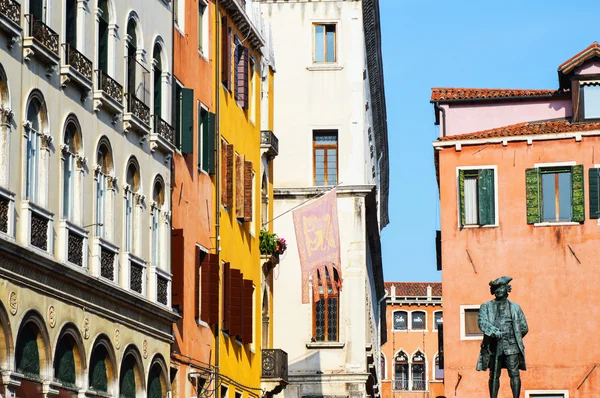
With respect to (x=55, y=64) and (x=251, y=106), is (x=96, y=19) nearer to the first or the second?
(x=55, y=64)

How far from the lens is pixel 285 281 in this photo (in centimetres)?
5738

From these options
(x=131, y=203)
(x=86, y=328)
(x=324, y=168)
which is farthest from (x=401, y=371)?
(x=86, y=328)

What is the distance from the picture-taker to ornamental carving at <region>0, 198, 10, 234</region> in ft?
77.7

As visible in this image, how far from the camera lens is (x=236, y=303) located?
4041 cm

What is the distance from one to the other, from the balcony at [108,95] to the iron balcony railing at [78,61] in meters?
0.47

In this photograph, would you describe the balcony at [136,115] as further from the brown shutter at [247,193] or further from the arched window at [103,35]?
the brown shutter at [247,193]

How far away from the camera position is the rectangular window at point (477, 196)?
51.3 meters

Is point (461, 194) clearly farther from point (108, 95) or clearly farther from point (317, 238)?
point (108, 95)

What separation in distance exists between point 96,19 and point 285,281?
28839 millimetres

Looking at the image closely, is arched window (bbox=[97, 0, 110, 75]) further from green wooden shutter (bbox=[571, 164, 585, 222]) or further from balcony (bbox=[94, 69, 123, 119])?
green wooden shutter (bbox=[571, 164, 585, 222])

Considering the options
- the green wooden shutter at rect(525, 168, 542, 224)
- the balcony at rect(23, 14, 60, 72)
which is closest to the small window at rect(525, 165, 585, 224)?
the green wooden shutter at rect(525, 168, 542, 224)

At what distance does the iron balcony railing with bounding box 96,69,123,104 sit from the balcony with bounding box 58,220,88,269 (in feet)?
10.5

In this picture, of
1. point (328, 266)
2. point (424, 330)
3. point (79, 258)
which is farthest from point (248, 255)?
point (424, 330)

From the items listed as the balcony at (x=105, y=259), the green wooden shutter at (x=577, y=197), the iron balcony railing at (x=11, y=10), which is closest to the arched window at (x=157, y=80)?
the balcony at (x=105, y=259)
